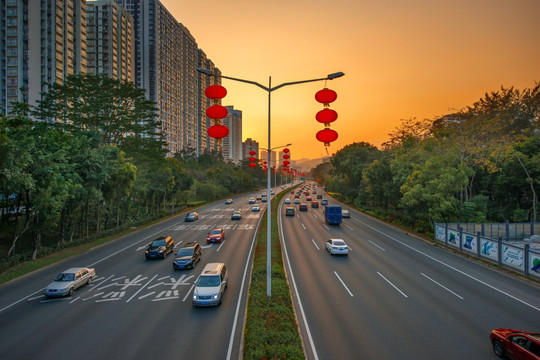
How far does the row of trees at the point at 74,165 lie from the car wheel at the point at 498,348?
2985 centimetres

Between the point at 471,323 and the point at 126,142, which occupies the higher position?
the point at 126,142

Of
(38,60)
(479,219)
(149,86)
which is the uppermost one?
(149,86)

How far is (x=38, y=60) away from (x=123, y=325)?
275 feet

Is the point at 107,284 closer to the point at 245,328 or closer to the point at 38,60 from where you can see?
the point at 245,328

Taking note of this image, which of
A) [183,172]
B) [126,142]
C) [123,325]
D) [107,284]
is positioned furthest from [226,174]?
[123,325]

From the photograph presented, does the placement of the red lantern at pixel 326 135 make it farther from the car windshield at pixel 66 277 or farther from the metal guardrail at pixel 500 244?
the metal guardrail at pixel 500 244

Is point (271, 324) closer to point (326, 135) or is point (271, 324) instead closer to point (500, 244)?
point (326, 135)

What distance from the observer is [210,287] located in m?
15.7

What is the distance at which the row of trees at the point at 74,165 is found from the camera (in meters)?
23.3

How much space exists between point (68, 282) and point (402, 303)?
66.5 feet

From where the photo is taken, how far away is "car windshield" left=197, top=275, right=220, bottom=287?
16.0m

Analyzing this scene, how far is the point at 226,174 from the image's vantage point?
301 ft

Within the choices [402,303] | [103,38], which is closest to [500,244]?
[402,303]

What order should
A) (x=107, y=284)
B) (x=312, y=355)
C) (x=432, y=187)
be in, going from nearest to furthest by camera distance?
1. (x=312, y=355)
2. (x=107, y=284)
3. (x=432, y=187)
